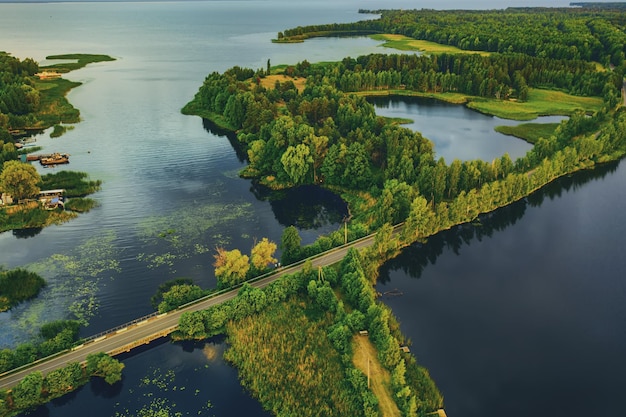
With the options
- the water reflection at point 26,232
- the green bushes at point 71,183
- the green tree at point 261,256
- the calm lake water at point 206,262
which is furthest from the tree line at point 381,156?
the water reflection at point 26,232

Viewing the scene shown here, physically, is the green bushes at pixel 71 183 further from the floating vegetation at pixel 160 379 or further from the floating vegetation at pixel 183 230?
the floating vegetation at pixel 160 379

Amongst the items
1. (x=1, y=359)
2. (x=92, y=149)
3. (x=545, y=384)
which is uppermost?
(x=92, y=149)

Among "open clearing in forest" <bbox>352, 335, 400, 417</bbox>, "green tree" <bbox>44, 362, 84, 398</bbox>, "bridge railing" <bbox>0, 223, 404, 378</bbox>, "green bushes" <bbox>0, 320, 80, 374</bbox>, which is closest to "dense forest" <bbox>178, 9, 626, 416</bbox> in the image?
"open clearing in forest" <bbox>352, 335, 400, 417</bbox>

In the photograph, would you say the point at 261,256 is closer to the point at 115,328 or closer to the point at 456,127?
the point at 115,328

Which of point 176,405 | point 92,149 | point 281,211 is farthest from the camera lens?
point 92,149

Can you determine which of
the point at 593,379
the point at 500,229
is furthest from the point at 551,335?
the point at 500,229

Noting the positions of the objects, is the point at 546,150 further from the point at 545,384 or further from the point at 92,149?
the point at 92,149
